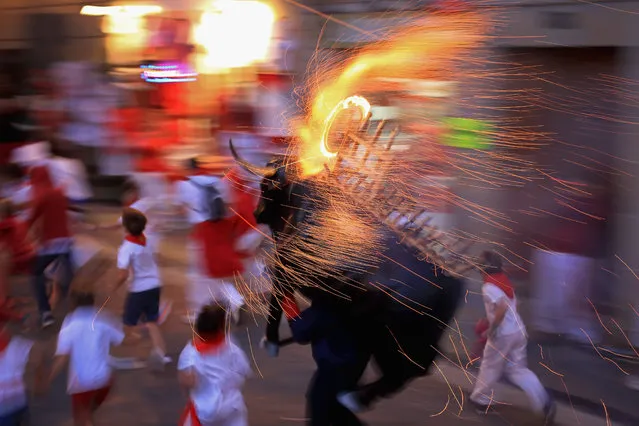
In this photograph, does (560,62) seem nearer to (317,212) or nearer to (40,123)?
(317,212)

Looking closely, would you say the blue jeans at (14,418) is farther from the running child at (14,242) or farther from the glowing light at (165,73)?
the glowing light at (165,73)

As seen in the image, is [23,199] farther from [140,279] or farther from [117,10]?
[117,10]

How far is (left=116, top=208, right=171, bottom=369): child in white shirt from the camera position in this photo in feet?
21.7

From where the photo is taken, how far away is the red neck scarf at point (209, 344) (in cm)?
467

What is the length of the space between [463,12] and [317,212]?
335cm

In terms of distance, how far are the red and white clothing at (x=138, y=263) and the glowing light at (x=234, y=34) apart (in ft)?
19.0

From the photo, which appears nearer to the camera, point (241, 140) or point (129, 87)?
point (241, 140)

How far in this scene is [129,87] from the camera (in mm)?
12742

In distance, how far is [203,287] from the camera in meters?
7.07

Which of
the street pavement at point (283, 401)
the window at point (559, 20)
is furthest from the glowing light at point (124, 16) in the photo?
the street pavement at point (283, 401)

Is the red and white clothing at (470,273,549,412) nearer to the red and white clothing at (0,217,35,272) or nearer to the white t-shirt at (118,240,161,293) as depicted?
the white t-shirt at (118,240,161,293)

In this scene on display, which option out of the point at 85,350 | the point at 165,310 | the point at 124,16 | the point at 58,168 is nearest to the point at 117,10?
the point at 124,16

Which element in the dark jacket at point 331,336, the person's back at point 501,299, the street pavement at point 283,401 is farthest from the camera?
the street pavement at point 283,401

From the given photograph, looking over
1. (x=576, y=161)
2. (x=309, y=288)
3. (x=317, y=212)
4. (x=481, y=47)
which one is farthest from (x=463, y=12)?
(x=309, y=288)
